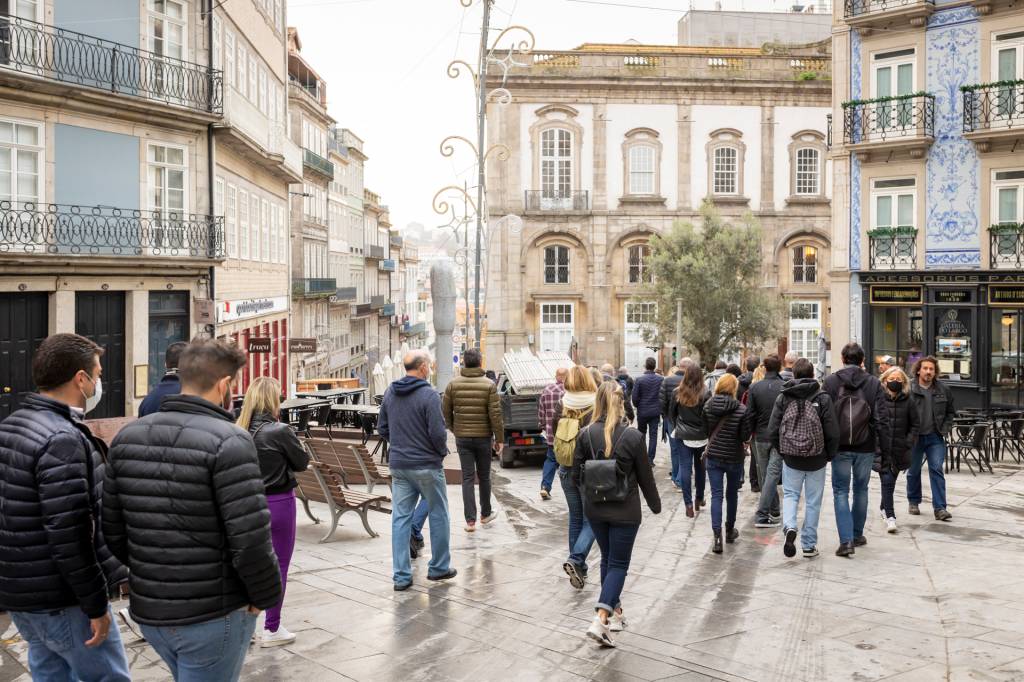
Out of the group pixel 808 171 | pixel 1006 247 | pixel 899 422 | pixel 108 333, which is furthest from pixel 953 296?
pixel 808 171

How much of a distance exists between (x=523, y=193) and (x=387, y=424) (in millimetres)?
43094

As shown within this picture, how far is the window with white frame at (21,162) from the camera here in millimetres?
18594

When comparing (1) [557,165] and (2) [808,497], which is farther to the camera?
(1) [557,165]

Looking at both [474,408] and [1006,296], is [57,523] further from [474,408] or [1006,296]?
[1006,296]

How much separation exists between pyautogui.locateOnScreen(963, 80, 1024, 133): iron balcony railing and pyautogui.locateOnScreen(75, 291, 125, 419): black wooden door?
62.3ft

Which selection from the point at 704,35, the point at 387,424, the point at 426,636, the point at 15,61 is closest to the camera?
the point at 426,636

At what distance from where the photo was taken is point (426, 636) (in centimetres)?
760

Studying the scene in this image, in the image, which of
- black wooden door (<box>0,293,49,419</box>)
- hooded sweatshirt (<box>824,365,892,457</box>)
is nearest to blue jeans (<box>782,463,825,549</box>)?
hooded sweatshirt (<box>824,365,892,457</box>)

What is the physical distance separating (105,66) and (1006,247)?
1939 centimetres

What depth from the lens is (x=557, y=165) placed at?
5206 centimetres

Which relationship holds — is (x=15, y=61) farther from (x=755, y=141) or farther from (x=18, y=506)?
(x=755, y=141)

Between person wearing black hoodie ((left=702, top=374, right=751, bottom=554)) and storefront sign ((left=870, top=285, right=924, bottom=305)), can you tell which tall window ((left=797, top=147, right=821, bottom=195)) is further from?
person wearing black hoodie ((left=702, top=374, right=751, bottom=554))

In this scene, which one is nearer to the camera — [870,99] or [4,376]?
[4,376]

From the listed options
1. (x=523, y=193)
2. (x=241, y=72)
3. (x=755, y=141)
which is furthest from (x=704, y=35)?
(x=241, y=72)
